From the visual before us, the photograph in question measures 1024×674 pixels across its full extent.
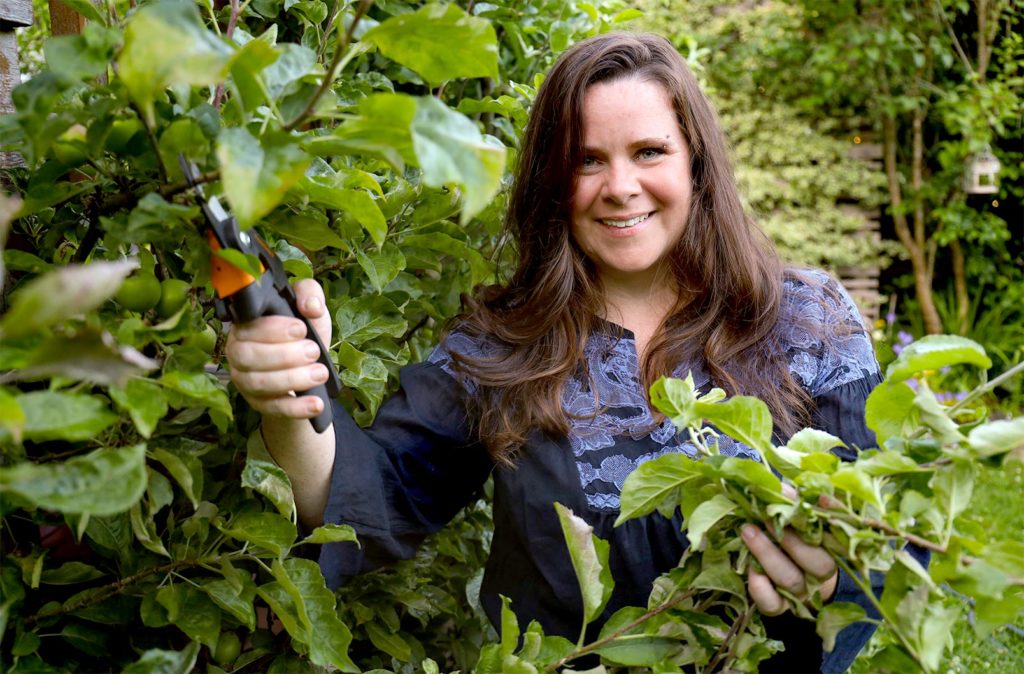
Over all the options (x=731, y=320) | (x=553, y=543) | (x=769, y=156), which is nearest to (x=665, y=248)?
(x=731, y=320)

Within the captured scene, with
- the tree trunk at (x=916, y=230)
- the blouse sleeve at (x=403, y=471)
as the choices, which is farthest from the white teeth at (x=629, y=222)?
the tree trunk at (x=916, y=230)

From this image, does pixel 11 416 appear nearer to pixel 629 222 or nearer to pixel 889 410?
pixel 889 410

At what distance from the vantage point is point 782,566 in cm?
95

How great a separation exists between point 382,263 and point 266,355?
1.22 ft

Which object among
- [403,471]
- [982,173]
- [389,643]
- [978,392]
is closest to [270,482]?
[403,471]

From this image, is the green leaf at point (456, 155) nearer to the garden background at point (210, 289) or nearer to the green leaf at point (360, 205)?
the garden background at point (210, 289)

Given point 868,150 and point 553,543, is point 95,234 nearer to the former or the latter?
point 553,543

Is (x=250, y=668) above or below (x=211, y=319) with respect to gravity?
below

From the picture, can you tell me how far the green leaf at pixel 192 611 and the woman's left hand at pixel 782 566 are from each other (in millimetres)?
595

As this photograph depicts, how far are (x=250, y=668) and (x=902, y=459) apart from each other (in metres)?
1.00

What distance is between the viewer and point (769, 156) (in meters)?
6.36

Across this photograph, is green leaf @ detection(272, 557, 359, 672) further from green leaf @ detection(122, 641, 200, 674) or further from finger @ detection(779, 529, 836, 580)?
finger @ detection(779, 529, 836, 580)

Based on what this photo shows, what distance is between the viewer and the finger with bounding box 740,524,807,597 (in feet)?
3.09

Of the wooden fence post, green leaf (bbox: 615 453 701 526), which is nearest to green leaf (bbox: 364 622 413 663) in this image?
green leaf (bbox: 615 453 701 526)
